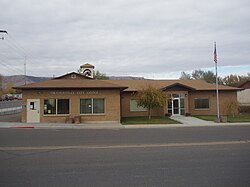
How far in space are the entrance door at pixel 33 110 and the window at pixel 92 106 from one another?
4.23m

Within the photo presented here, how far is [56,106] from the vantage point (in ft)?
92.7

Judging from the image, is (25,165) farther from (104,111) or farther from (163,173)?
(104,111)

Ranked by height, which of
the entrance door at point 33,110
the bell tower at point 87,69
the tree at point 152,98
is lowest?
the entrance door at point 33,110

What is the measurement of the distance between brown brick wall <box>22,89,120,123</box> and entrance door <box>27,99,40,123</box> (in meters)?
0.29

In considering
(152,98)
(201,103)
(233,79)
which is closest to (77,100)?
(152,98)

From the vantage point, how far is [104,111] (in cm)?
2864

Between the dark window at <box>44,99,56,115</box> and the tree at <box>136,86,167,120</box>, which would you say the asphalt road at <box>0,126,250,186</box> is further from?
the tree at <box>136,86,167,120</box>

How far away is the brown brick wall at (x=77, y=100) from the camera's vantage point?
27.9 meters

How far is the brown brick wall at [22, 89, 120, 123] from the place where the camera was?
2791 centimetres

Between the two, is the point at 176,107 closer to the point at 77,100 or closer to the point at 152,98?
the point at 152,98

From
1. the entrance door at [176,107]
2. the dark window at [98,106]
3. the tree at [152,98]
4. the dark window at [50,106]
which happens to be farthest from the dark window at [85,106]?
the entrance door at [176,107]

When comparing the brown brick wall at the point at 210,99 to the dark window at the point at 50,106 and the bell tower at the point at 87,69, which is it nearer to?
the bell tower at the point at 87,69

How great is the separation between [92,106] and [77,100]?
1605 mm

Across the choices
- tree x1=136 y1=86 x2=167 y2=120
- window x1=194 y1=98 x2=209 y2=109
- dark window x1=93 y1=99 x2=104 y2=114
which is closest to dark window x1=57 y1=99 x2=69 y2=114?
dark window x1=93 y1=99 x2=104 y2=114
